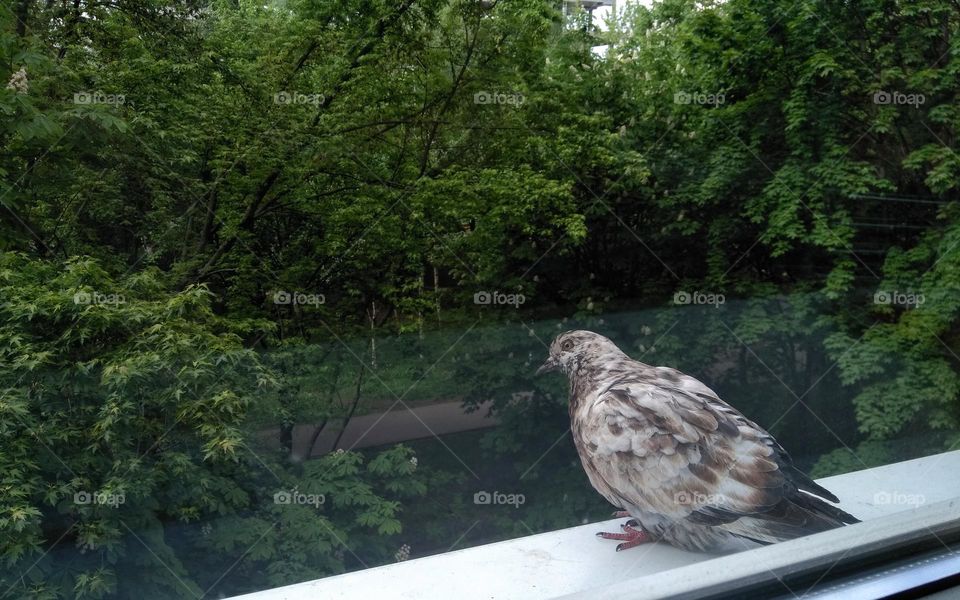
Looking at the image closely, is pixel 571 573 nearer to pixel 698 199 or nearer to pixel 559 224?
pixel 559 224

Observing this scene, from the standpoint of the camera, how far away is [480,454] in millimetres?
2188

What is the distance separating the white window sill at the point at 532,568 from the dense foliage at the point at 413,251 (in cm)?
40

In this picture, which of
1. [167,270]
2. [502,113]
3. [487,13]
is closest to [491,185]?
[502,113]

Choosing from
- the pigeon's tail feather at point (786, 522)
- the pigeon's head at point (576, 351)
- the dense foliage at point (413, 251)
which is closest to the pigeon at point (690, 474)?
the pigeon's tail feather at point (786, 522)

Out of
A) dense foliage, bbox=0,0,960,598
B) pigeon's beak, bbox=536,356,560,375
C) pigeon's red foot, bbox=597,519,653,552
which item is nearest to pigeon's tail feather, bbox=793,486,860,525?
pigeon's red foot, bbox=597,519,653,552

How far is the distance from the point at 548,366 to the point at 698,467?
0.75 metres

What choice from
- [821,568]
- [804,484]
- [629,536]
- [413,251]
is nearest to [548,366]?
[413,251]

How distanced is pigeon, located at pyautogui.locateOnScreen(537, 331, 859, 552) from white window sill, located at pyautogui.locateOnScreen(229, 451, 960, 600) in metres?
0.06

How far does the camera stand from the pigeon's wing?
1423mm

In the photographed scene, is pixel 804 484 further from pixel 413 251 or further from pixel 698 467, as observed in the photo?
pixel 413 251

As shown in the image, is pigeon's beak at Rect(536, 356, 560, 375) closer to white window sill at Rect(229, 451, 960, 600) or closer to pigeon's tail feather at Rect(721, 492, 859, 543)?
white window sill at Rect(229, 451, 960, 600)

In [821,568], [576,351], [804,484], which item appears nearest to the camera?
[821,568]

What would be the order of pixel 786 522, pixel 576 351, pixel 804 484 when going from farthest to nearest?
pixel 576 351
pixel 804 484
pixel 786 522

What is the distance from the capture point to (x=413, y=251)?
85.5 inches
